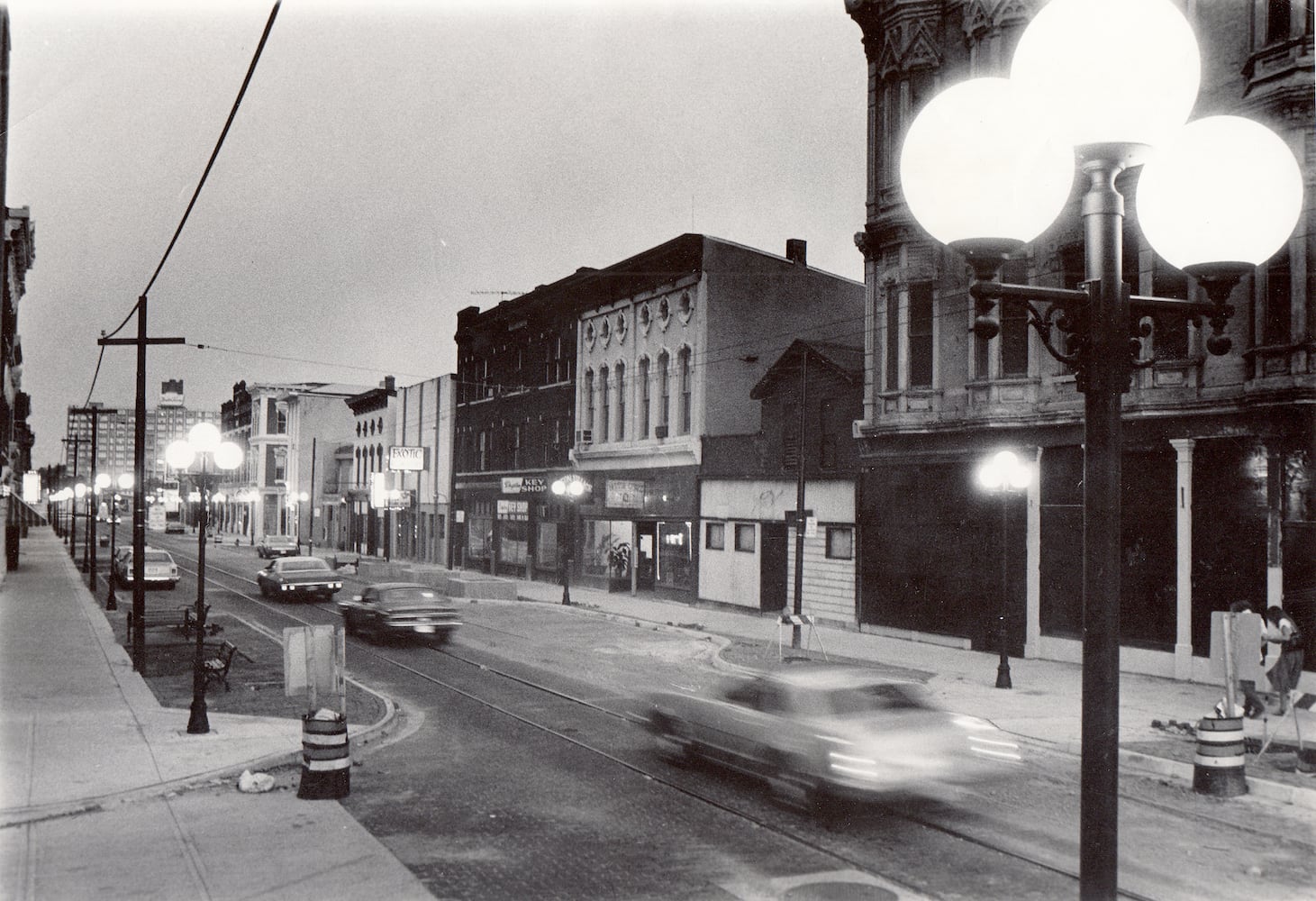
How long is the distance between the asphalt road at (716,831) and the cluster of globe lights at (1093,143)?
602 cm

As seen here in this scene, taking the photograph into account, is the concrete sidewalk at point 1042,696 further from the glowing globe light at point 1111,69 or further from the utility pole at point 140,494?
the utility pole at point 140,494

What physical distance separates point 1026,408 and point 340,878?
18144 millimetres

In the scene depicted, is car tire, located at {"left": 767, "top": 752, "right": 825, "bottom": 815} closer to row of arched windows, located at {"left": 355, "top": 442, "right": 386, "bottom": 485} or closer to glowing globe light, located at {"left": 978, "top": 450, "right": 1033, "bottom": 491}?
glowing globe light, located at {"left": 978, "top": 450, "right": 1033, "bottom": 491}

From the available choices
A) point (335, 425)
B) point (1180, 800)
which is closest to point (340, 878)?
point (1180, 800)

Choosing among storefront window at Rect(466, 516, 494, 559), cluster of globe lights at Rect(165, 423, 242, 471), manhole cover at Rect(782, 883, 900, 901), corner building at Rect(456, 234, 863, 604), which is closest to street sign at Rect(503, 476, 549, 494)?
corner building at Rect(456, 234, 863, 604)

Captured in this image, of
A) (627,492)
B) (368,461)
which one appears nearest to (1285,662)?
(627,492)

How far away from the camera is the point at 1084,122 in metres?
4.06

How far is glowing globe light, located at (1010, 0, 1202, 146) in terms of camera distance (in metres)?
3.95

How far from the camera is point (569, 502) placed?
42.9 m

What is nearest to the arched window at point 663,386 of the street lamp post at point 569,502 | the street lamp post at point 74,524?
the street lamp post at point 569,502

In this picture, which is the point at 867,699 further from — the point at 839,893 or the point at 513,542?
the point at 513,542

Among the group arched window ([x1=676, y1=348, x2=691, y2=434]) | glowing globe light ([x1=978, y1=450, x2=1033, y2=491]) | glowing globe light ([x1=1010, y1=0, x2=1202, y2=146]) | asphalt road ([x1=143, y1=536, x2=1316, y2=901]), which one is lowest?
asphalt road ([x1=143, y1=536, x2=1316, y2=901])

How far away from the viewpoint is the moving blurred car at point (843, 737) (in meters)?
10.4

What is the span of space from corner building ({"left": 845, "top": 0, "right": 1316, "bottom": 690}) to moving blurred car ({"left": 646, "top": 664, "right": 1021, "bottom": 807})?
629 cm
